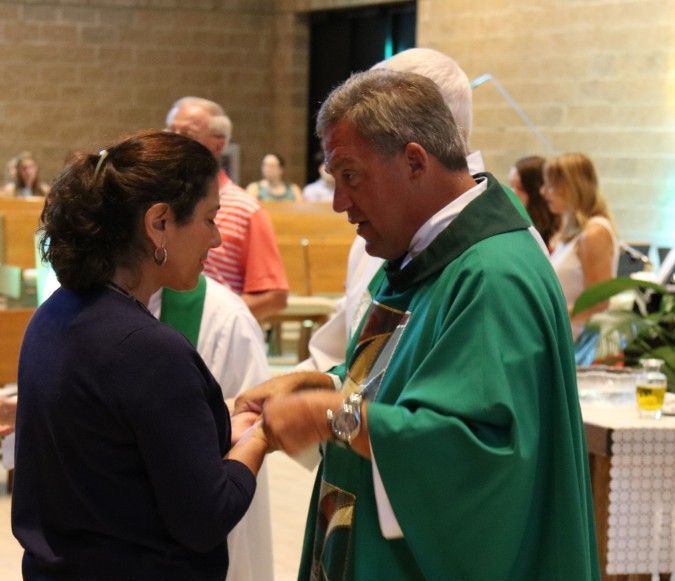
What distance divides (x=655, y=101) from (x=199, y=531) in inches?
409

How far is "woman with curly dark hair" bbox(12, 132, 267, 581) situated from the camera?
6.02 ft

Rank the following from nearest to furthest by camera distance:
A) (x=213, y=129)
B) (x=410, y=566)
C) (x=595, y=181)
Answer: (x=410, y=566), (x=213, y=129), (x=595, y=181)

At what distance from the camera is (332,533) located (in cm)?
212

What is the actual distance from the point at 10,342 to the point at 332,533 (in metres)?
4.10

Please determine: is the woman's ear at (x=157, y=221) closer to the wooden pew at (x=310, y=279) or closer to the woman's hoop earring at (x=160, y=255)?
the woman's hoop earring at (x=160, y=255)

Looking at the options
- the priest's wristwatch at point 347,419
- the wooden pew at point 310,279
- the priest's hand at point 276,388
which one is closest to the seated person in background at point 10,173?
the wooden pew at point 310,279

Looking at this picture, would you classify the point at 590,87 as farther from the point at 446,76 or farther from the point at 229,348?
the point at 229,348

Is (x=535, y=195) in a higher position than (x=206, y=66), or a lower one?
higher

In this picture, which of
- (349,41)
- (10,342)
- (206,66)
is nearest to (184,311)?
(10,342)

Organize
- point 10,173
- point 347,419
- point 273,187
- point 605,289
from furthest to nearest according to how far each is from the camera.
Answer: point 10,173, point 273,187, point 605,289, point 347,419

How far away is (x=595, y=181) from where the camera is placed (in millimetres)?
6156

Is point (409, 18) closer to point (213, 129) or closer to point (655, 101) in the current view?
point (655, 101)

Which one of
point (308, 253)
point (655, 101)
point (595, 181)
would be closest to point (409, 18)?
point (655, 101)

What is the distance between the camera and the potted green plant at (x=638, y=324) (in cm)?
434
